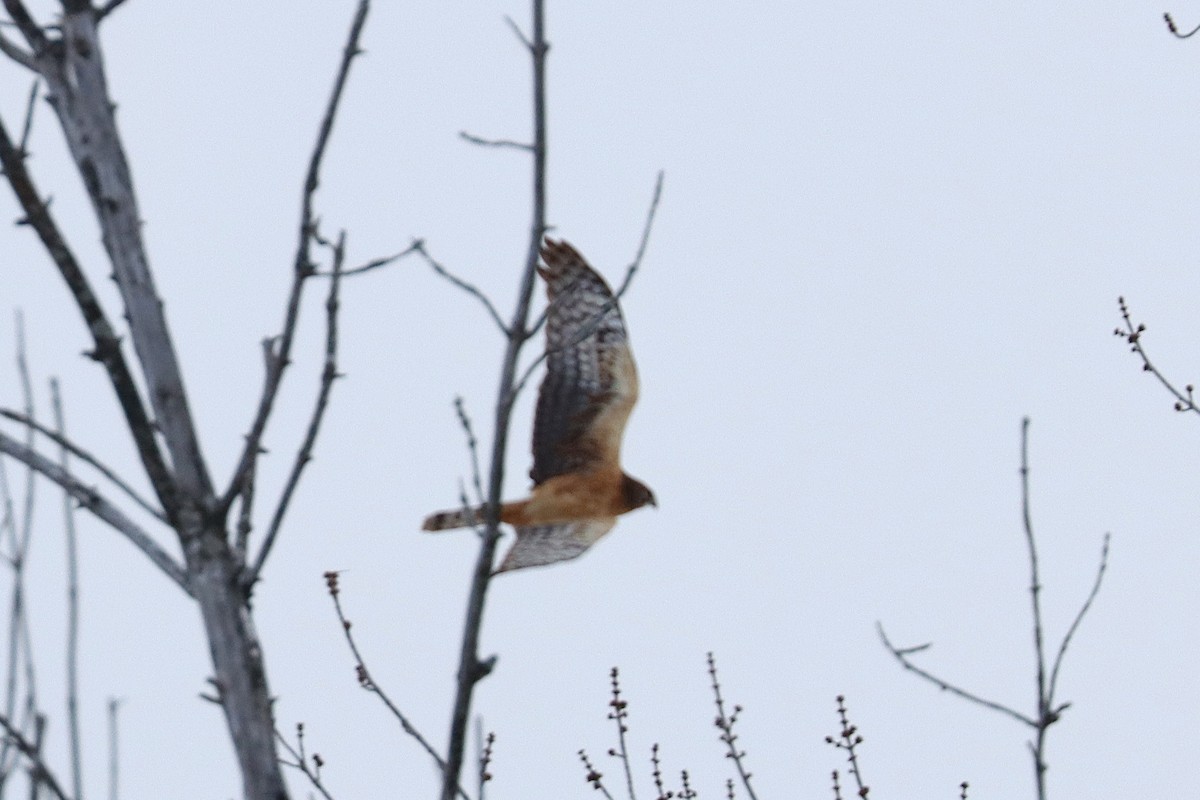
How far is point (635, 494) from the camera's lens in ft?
22.0

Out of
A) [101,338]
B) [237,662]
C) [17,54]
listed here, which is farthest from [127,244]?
[237,662]

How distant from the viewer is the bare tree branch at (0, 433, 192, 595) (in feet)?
6.79

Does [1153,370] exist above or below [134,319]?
above

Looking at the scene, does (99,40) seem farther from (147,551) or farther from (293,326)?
(147,551)

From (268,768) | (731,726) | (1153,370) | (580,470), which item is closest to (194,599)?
(268,768)

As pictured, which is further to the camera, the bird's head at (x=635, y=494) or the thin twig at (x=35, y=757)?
the bird's head at (x=635, y=494)

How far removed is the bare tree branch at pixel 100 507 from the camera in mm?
2068

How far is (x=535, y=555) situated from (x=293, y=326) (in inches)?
113

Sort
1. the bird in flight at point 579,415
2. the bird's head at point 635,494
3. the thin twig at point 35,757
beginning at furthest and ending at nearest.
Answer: the bird's head at point 635,494 → the bird in flight at point 579,415 → the thin twig at point 35,757

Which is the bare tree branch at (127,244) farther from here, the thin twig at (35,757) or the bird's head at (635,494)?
the bird's head at (635,494)

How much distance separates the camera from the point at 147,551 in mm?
2078

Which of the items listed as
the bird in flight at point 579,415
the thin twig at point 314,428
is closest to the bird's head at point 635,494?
the bird in flight at point 579,415

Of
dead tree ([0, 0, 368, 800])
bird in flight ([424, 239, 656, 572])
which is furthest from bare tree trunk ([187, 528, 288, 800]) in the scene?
bird in flight ([424, 239, 656, 572])

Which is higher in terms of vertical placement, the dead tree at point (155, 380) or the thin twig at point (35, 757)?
the dead tree at point (155, 380)
